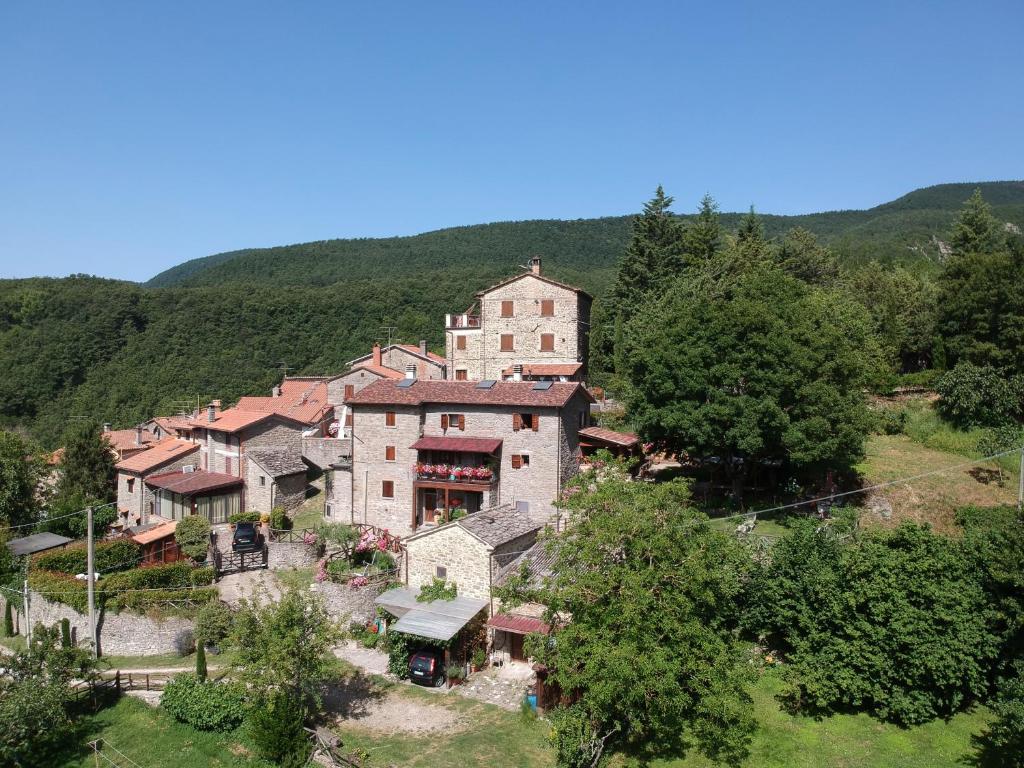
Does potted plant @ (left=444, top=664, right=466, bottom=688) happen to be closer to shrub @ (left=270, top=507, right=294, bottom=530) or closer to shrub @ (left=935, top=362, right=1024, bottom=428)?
shrub @ (left=270, top=507, right=294, bottom=530)

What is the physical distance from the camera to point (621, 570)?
18.6m

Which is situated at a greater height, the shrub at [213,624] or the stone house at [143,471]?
the stone house at [143,471]

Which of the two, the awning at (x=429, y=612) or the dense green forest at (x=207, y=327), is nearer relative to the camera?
the awning at (x=429, y=612)

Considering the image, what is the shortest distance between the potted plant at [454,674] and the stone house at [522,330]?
23.6 metres

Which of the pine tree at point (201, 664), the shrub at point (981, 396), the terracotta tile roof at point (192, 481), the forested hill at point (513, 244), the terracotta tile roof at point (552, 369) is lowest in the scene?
the pine tree at point (201, 664)

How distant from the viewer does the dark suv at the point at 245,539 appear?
110 feet

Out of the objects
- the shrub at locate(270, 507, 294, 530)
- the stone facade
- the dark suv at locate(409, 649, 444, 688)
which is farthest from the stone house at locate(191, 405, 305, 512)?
the dark suv at locate(409, 649, 444, 688)

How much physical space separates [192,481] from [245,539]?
9.49 m

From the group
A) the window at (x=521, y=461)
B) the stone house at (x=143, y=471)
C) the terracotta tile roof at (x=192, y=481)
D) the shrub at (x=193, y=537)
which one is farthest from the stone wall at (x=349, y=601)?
the stone house at (x=143, y=471)

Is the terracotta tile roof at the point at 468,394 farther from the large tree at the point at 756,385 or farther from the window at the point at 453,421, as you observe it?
the large tree at the point at 756,385

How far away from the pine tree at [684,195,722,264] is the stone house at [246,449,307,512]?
35843 millimetres

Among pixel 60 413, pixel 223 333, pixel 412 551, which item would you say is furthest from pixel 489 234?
pixel 412 551

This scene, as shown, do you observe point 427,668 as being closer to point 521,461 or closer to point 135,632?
point 521,461

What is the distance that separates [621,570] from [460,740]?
7272mm
